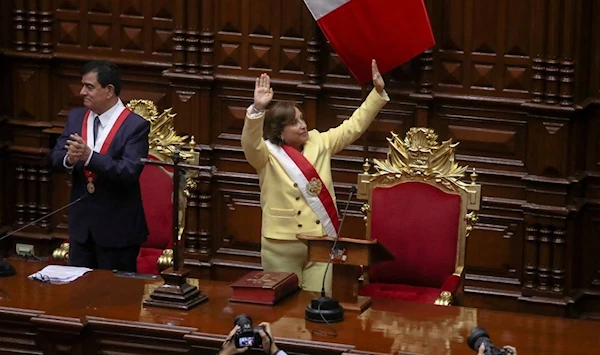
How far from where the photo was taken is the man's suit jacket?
563 centimetres

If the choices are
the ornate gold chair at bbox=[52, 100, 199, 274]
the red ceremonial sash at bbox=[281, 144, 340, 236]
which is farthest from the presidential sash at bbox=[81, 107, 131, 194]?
the red ceremonial sash at bbox=[281, 144, 340, 236]

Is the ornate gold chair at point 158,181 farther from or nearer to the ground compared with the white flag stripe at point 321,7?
nearer to the ground

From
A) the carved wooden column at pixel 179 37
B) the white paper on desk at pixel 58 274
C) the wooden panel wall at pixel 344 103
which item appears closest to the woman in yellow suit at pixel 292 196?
the white paper on desk at pixel 58 274

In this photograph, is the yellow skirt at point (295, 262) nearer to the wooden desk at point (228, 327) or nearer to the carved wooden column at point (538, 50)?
the wooden desk at point (228, 327)

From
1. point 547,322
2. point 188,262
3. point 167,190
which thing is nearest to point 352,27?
point 167,190

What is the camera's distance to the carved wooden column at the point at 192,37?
725 centimetres

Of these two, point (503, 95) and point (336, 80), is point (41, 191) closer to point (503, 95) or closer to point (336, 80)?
point (336, 80)

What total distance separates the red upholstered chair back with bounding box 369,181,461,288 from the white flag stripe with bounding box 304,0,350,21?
1.08 metres

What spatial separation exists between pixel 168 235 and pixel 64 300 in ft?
4.44

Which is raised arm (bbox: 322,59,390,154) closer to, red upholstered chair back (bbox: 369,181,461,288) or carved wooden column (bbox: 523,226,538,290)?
red upholstered chair back (bbox: 369,181,461,288)

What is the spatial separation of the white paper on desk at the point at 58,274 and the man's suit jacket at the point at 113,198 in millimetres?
280

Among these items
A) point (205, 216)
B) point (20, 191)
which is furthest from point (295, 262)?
point (20, 191)

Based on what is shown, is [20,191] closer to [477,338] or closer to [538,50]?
[538,50]

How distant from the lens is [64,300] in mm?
4945
